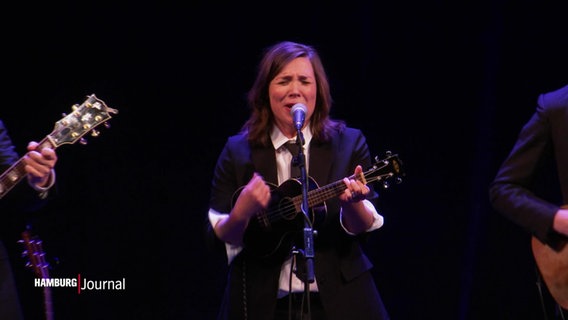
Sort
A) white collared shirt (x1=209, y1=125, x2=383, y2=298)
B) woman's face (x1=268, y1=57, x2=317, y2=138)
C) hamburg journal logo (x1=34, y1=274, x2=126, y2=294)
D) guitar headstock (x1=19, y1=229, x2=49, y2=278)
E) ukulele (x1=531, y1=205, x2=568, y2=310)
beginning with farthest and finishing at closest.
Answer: hamburg journal logo (x1=34, y1=274, x2=126, y2=294) < guitar headstock (x1=19, y1=229, x2=49, y2=278) < woman's face (x1=268, y1=57, x2=317, y2=138) < white collared shirt (x1=209, y1=125, x2=383, y2=298) < ukulele (x1=531, y1=205, x2=568, y2=310)

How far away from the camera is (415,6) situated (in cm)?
454

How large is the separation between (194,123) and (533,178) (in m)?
2.42

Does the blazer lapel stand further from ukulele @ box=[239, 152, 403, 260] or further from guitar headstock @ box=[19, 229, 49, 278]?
guitar headstock @ box=[19, 229, 49, 278]

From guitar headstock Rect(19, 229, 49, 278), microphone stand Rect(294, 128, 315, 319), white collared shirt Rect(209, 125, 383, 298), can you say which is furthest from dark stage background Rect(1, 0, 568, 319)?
microphone stand Rect(294, 128, 315, 319)

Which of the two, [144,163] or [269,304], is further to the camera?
[144,163]

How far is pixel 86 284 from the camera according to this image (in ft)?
15.7

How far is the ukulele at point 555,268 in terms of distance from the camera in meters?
2.68

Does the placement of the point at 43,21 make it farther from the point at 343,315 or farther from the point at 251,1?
the point at 343,315

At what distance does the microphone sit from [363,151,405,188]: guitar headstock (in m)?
0.36

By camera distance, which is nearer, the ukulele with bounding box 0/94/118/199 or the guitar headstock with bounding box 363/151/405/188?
the guitar headstock with bounding box 363/151/405/188

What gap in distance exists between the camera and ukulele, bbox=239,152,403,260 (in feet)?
9.62

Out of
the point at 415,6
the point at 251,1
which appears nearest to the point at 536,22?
the point at 415,6

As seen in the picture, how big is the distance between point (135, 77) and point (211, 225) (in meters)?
1.95

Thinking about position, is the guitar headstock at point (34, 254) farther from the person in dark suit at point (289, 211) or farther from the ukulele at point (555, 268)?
the ukulele at point (555, 268)
